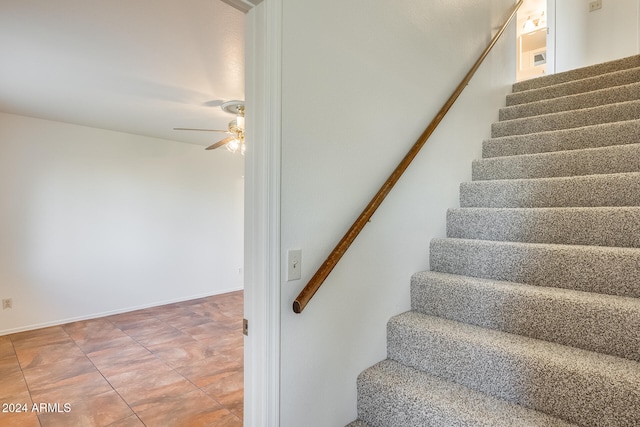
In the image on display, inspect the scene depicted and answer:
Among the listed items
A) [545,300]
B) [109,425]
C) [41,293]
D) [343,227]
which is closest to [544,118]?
[545,300]

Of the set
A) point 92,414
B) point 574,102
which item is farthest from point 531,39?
point 92,414

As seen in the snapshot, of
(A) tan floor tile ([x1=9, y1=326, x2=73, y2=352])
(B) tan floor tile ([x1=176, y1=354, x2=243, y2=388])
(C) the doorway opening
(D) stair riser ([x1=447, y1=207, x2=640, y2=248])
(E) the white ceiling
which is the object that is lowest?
(A) tan floor tile ([x1=9, y1=326, x2=73, y2=352])

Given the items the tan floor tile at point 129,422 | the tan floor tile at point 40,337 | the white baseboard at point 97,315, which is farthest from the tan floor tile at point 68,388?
the white baseboard at point 97,315

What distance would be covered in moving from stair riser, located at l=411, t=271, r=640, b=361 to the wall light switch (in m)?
0.83

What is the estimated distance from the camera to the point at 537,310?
138 cm

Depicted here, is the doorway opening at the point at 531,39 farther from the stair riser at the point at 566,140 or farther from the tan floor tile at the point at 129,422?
the tan floor tile at the point at 129,422

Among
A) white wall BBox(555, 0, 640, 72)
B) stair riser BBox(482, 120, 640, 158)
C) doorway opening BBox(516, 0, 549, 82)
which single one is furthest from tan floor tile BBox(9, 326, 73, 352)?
doorway opening BBox(516, 0, 549, 82)

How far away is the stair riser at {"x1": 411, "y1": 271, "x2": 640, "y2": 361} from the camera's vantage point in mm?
1213

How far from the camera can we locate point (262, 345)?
3.62 feet

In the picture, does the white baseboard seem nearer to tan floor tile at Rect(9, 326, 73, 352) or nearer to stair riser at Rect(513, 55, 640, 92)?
tan floor tile at Rect(9, 326, 73, 352)

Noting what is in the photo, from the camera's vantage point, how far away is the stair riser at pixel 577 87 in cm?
253

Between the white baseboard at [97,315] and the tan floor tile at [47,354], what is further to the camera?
the white baseboard at [97,315]

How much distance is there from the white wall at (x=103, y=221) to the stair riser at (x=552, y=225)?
4.28m

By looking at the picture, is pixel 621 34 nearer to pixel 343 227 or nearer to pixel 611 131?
pixel 611 131
